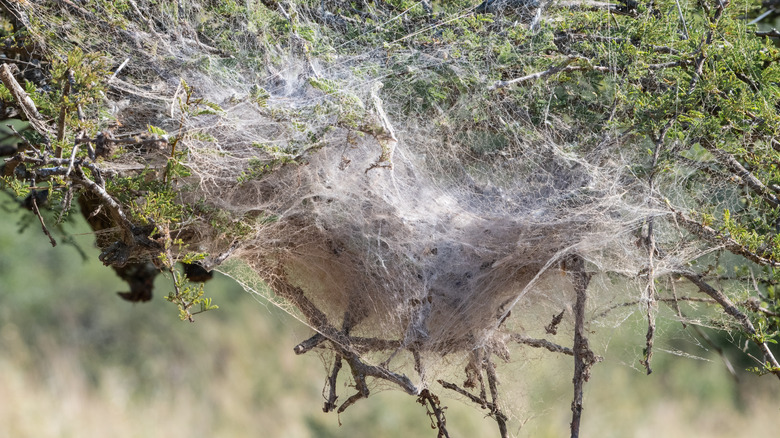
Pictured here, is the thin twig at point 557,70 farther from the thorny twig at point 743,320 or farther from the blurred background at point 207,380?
the blurred background at point 207,380

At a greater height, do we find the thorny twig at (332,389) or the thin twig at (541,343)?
the thin twig at (541,343)

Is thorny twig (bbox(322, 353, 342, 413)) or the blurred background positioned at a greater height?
thorny twig (bbox(322, 353, 342, 413))

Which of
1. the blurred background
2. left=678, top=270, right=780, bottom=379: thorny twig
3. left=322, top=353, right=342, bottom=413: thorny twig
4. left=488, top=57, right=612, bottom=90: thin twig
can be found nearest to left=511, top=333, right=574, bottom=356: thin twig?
left=678, top=270, right=780, bottom=379: thorny twig

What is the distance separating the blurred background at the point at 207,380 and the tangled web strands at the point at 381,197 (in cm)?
412

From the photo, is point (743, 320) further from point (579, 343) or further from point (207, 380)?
point (207, 380)

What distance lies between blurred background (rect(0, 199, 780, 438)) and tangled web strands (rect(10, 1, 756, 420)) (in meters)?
4.12

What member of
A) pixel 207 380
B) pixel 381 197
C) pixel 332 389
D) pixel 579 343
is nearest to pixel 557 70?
pixel 381 197

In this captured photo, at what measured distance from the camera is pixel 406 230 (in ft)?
5.92

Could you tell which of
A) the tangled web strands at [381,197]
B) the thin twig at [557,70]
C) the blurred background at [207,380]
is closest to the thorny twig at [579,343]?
the tangled web strands at [381,197]

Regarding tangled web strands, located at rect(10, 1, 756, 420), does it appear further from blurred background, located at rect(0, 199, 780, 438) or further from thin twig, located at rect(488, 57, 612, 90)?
blurred background, located at rect(0, 199, 780, 438)

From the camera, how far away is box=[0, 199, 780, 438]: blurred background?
6.70m

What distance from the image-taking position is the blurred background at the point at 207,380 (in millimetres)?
6699

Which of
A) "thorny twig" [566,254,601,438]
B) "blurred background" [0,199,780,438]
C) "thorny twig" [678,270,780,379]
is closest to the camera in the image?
"thorny twig" [678,270,780,379]

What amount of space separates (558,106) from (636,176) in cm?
30
